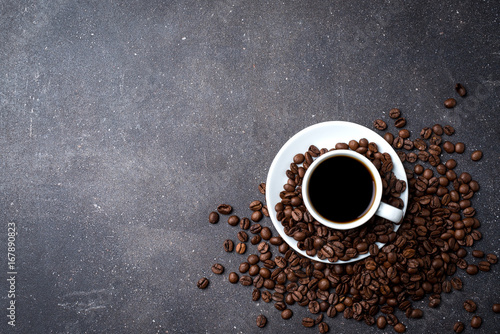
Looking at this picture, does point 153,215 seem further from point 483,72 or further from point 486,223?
point 483,72

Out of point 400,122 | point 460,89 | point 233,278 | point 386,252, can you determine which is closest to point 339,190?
point 386,252

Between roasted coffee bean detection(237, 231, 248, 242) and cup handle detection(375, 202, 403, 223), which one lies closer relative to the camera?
cup handle detection(375, 202, 403, 223)

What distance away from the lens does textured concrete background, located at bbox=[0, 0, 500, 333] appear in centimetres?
141

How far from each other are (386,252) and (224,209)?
0.57m

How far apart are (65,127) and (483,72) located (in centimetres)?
156

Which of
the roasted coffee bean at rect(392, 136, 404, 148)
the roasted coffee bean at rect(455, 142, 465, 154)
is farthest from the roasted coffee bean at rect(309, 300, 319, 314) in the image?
the roasted coffee bean at rect(455, 142, 465, 154)

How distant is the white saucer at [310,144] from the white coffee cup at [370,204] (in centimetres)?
13

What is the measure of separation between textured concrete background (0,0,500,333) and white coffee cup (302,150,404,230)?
31cm

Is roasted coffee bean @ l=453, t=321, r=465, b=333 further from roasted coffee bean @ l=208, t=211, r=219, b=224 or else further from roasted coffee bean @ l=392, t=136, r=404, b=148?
roasted coffee bean @ l=208, t=211, r=219, b=224

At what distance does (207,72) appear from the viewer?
4.79ft

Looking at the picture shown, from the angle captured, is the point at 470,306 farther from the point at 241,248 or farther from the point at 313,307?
the point at 241,248

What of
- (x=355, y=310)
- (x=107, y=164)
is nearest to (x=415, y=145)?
(x=355, y=310)

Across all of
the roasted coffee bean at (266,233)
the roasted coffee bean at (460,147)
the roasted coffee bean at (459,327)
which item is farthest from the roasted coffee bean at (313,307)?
the roasted coffee bean at (460,147)

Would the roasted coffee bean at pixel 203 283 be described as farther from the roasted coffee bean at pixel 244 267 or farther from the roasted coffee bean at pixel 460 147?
the roasted coffee bean at pixel 460 147
